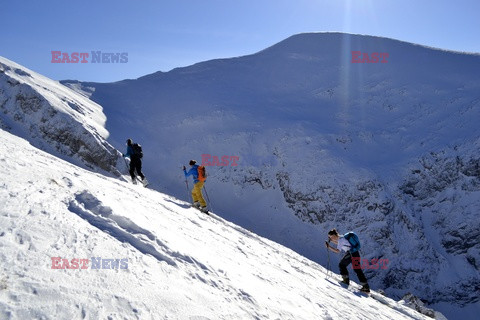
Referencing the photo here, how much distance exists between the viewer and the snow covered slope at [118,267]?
462 centimetres

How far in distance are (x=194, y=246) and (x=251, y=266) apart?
1703 mm

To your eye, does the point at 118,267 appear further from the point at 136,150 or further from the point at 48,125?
the point at 48,125

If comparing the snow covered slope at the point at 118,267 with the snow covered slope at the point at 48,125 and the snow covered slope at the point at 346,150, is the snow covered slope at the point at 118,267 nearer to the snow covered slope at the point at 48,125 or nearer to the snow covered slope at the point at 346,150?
the snow covered slope at the point at 48,125

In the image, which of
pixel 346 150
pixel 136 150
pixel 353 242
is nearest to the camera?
pixel 353 242

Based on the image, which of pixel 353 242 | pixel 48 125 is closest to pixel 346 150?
pixel 353 242

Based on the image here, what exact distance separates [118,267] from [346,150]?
28.8 m

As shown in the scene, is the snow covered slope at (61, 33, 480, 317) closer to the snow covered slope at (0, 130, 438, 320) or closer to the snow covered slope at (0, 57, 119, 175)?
the snow covered slope at (0, 57, 119, 175)

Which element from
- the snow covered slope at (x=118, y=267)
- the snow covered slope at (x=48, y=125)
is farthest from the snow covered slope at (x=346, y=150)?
the snow covered slope at (x=118, y=267)

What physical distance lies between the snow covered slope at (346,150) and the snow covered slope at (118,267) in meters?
17.7

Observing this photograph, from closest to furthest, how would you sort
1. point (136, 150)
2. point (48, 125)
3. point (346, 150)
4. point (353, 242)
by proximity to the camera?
point (353, 242) → point (136, 150) → point (48, 125) → point (346, 150)

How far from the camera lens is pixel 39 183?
8.11 metres

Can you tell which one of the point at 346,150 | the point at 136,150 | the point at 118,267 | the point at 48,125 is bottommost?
the point at 118,267

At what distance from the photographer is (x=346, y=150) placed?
104 feet

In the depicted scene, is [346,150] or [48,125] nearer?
[48,125]
